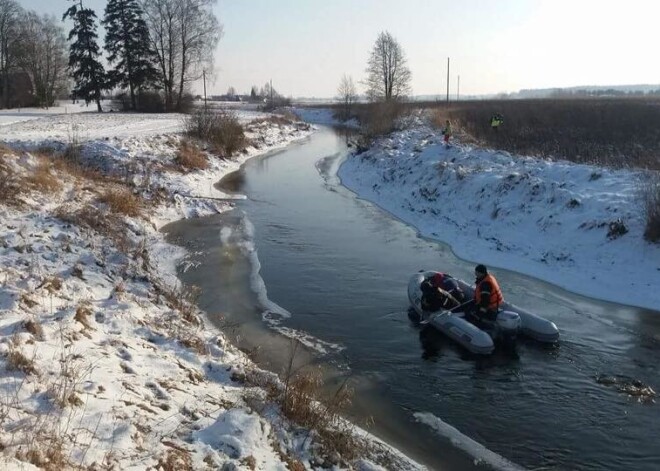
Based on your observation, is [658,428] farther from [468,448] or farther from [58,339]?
[58,339]

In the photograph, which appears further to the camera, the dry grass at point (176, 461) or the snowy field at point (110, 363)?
the snowy field at point (110, 363)

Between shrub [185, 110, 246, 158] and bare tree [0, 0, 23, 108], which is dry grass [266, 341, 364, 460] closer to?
shrub [185, 110, 246, 158]

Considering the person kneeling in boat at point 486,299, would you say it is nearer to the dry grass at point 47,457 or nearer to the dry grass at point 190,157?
the dry grass at point 47,457

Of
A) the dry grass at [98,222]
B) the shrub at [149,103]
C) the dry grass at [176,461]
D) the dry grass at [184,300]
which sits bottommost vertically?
the dry grass at [184,300]

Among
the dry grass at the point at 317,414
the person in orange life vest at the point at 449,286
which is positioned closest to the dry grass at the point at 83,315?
the dry grass at the point at 317,414

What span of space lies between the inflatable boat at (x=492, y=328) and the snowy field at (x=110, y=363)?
3.51 m

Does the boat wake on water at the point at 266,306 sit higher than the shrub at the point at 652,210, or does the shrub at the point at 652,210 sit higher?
the shrub at the point at 652,210

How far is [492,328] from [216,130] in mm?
24902

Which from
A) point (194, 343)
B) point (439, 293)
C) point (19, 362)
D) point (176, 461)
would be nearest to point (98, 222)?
point (194, 343)

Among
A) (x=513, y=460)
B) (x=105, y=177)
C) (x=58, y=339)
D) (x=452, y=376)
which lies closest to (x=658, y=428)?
(x=513, y=460)

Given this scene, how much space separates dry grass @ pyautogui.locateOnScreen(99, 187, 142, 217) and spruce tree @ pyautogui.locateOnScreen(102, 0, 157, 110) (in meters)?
34.0

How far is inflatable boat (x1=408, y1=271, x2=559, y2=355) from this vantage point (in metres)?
9.42

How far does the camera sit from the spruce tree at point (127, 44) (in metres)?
45.5

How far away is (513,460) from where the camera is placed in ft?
21.7
